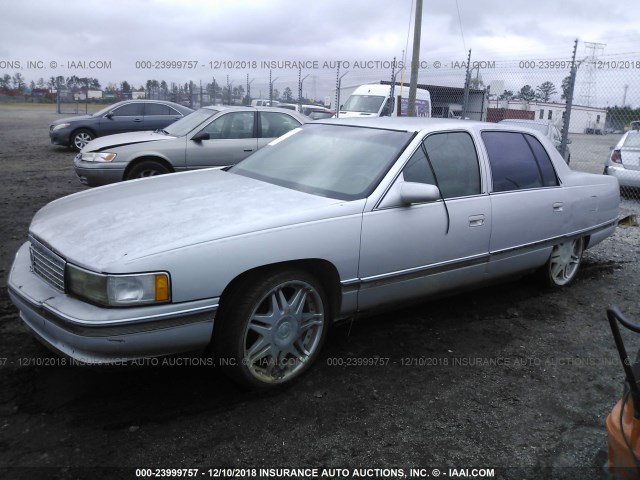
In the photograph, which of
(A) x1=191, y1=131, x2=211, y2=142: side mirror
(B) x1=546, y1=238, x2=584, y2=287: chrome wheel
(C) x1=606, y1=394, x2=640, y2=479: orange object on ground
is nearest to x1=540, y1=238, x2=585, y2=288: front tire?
(B) x1=546, y1=238, x2=584, y2=287: chrome wheel

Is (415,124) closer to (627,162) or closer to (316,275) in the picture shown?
(316,275)

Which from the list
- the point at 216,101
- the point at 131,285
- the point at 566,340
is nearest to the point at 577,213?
the point at 566,340

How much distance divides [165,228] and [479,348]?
2259mm

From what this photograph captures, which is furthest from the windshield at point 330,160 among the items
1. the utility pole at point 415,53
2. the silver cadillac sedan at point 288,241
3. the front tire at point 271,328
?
the utility pole at point 415,53

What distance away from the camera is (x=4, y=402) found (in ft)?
9.33

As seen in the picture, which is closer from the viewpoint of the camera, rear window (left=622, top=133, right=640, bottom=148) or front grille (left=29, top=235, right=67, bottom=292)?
front grille (left=29, top=235, right=67, bottom=292)

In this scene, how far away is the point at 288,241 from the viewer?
290 centimetres

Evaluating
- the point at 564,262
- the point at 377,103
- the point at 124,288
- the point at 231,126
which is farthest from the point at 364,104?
the point at 124,288

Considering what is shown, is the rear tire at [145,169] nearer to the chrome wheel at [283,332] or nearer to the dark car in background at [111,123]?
the chrome wheel at [283,332]

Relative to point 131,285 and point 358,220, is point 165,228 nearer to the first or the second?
point 131,285

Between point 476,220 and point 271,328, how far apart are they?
5.63ft

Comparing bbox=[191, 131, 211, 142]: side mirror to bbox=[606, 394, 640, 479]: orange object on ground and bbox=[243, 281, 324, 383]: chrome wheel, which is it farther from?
bbox=[606, 394, 640, 479]: orange object on ground

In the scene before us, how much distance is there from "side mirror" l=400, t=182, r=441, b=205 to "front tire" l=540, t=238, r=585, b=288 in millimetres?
1874

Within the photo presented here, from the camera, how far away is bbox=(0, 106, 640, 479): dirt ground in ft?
8.21
